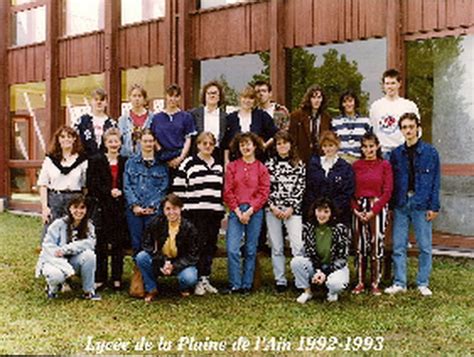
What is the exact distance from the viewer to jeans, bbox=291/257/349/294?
→ 249 inches

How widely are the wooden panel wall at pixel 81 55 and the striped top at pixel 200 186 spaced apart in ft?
25.6

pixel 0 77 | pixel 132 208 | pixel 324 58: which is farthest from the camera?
pixel 0 77

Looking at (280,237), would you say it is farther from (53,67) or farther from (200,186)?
(53,67)

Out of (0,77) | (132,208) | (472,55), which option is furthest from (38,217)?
(472,55)

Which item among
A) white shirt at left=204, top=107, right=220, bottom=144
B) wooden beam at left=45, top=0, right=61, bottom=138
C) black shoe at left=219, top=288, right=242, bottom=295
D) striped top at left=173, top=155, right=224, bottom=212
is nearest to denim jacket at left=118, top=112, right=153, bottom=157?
white shirt at left=204, top=107, right=220, bottom=144

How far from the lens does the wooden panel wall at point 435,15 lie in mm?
9148

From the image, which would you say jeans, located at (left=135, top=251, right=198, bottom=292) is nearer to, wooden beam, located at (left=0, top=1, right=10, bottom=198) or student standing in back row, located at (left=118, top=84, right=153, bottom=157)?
student standing in back row, located at (left=118, top=84, right=153, bottom=157)

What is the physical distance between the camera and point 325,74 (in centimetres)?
1060

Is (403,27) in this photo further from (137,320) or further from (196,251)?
(137,320)

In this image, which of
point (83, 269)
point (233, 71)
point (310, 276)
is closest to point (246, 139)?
point (310, 276)

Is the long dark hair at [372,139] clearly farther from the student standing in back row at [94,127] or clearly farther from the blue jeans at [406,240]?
the student standing in back row at [94,127]

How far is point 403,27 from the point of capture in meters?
9.75

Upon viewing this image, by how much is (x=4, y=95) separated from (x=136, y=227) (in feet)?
35.7

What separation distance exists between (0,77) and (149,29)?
5.23m
